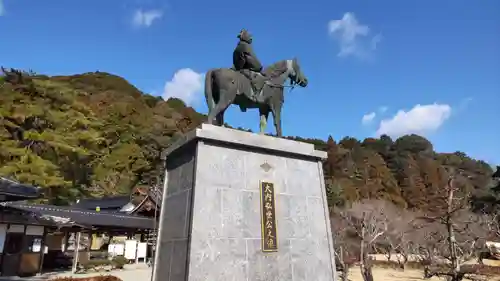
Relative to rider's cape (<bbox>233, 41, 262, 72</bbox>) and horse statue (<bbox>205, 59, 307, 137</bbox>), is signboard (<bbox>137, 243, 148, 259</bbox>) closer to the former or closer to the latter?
horse statue (<bbox>205, 59, 307, 137</bbox>)

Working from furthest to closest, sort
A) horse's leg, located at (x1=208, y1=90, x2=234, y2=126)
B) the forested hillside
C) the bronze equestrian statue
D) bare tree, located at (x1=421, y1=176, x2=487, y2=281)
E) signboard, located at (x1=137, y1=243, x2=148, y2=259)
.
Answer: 1. the forested hillside
2. signboard, located at (x1=137, y1=243, x2=148, y2=259)
3. bare tree, located at (x1=421, y1=176, x2=487, y2=281)
4. the bronze equestrian statue
5. horse's leg, located at (x1=208, y1=90, x2=234, y2=126)

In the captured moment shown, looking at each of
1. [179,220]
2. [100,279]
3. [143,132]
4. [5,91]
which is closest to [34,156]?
[5,91]

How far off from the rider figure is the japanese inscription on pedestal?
2.31m

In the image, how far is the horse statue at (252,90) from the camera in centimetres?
A: 704

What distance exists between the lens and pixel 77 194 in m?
32.8

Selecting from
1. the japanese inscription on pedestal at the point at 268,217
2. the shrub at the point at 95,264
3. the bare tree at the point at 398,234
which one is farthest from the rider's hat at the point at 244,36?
the bare tree at the point at 398,234

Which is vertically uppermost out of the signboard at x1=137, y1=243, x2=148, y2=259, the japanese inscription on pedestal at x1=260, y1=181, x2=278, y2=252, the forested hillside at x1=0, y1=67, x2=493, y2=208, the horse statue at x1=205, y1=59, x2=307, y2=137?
the forested hillside at x1=0, y1=67, x2=493, y2=208

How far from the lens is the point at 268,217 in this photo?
6.13 metres

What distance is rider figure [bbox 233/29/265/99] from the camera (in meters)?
7.60

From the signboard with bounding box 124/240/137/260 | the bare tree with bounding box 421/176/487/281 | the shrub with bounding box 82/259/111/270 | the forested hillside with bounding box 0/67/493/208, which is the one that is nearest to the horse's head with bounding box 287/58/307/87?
the bare tree with bounding box 421/176/487/281

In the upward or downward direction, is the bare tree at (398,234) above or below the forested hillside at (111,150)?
below

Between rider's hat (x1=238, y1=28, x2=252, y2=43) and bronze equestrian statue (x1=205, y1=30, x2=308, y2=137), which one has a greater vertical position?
rider's hat (x1=238, y1=28, x2=252, y2=43)

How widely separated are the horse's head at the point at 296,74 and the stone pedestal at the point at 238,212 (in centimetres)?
187

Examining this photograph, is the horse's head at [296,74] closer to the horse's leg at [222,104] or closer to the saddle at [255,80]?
the saddle at [255,80]
